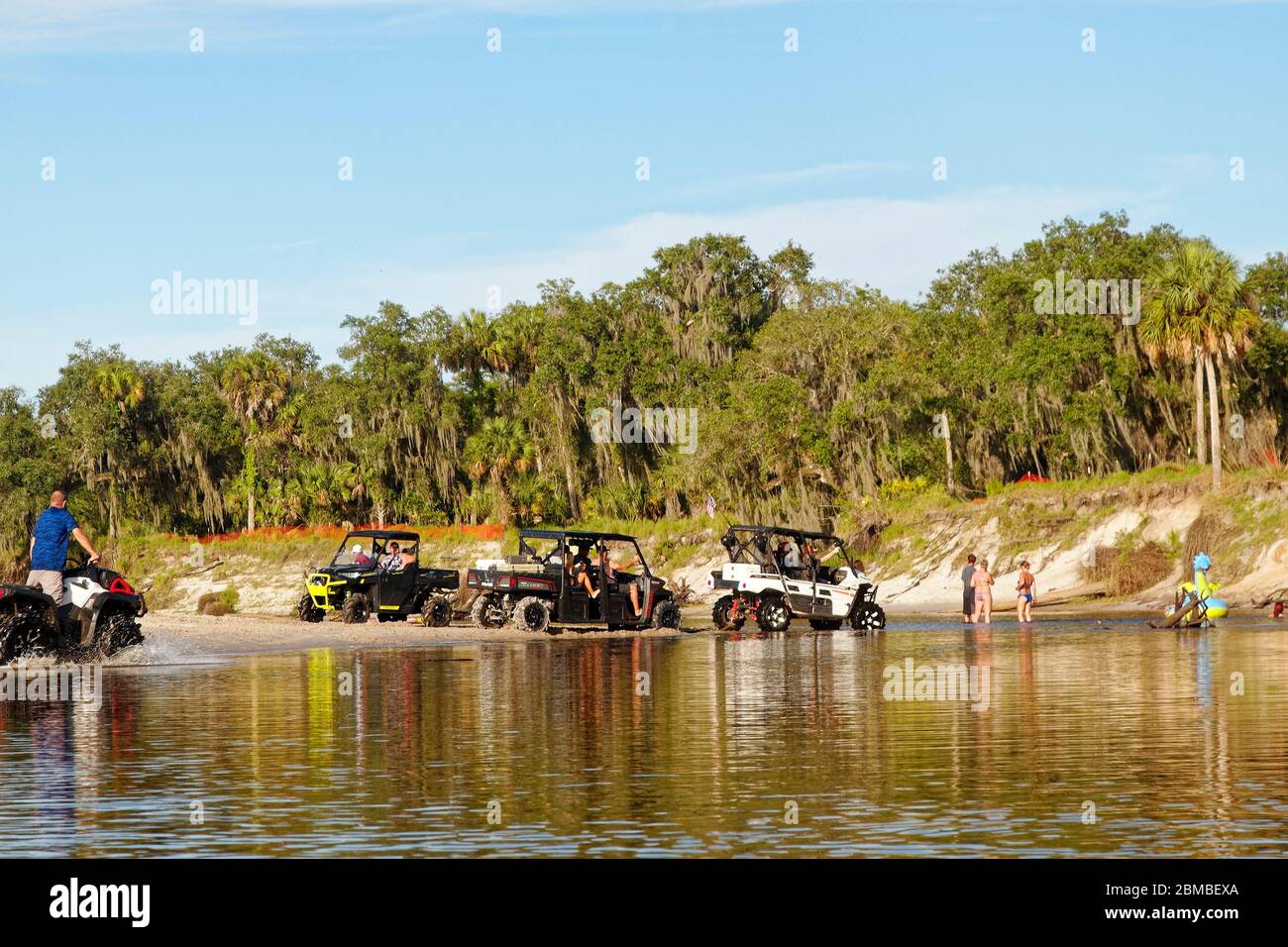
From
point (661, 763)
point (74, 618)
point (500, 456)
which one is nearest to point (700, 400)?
point (500, 456)

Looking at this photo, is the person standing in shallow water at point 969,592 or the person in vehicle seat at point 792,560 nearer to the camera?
the person in vehicle seat at point 792,560

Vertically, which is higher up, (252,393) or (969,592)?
(252,393)

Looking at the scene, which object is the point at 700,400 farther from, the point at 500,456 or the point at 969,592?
the point at 969,592

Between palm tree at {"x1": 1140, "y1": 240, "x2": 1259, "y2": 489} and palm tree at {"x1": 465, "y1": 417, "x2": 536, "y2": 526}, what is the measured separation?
34172 millimetres

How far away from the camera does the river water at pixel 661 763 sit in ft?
29.7

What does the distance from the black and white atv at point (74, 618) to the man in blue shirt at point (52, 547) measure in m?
0.16

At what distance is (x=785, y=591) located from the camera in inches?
1352

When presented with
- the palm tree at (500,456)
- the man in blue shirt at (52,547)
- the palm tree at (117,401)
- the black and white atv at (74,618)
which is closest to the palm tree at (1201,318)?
the palm tree at (500,456)

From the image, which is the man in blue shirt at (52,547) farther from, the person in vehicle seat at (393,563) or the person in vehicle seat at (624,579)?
the person in vehicle seat at (393,563)

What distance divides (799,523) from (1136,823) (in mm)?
54993

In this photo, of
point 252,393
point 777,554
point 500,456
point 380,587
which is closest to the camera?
point 777,554

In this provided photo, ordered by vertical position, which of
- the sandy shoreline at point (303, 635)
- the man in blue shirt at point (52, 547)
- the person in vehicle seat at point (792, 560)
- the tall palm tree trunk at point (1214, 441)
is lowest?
the sandy shoreline at point (303, 635)

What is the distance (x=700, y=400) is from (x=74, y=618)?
166 feet

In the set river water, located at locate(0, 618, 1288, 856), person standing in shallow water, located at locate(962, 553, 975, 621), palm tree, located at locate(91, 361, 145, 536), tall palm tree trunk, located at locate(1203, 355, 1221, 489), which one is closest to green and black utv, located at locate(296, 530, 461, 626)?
person standing in shallow water, located at locate(962, 553, 975, 621)
